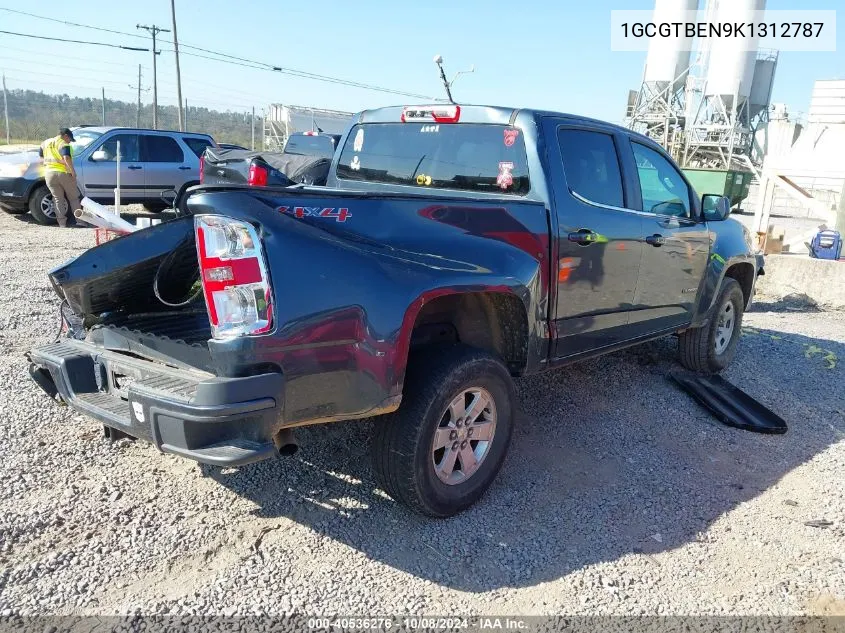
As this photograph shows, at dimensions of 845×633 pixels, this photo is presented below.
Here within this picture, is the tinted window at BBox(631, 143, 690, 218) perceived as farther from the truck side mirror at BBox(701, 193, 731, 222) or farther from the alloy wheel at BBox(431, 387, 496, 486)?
the alloy wheel at BBox(431, 387, 496, 486)

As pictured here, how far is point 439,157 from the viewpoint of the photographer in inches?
163

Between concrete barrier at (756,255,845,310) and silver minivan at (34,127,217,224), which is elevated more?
silver minivan at (34,127,217,224)

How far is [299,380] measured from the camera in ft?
8.42

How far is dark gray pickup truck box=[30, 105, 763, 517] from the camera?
2.47m


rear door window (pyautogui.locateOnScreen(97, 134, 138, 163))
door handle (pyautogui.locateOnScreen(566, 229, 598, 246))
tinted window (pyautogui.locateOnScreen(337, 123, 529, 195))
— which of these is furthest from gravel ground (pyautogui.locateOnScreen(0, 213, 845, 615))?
rear door window (pyautogui.locateOnScreen(97, 134, 138, 163))

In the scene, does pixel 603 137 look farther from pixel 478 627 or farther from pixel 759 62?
pixel 759 62

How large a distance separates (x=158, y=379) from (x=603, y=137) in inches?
120

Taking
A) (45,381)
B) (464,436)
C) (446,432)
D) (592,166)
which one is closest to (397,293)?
(446,432)

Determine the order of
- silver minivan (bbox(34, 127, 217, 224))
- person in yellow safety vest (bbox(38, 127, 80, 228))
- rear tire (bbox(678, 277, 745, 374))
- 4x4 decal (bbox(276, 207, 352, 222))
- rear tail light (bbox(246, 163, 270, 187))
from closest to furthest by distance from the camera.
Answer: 4x4 decal (bbox(276, 207, 352, 222)), rear tire (bbox(678, 277, 745, 374)), rear tail light (bbox(246, 163, 270, 187)), person in yellow safety vest (bbox(38, 127, 80, 228)), silver minivan (bbox(34, 127, 217, 224))

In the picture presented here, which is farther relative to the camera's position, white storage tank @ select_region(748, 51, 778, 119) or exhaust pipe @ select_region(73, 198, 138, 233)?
white storage tank @ select_region(748, 51, 778, 119)

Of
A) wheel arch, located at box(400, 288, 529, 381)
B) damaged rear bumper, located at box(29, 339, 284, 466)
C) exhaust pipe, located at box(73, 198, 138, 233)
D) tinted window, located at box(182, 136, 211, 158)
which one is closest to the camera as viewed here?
damaged rear bumper, located at box(29, 339, 284, 466)

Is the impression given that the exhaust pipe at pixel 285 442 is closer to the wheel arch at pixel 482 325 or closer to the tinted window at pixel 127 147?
the wheel arch at pixel 482 325

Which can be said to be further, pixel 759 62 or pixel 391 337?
pixel 759 62

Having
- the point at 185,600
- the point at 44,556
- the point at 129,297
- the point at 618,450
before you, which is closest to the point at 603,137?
the point at 618,450
